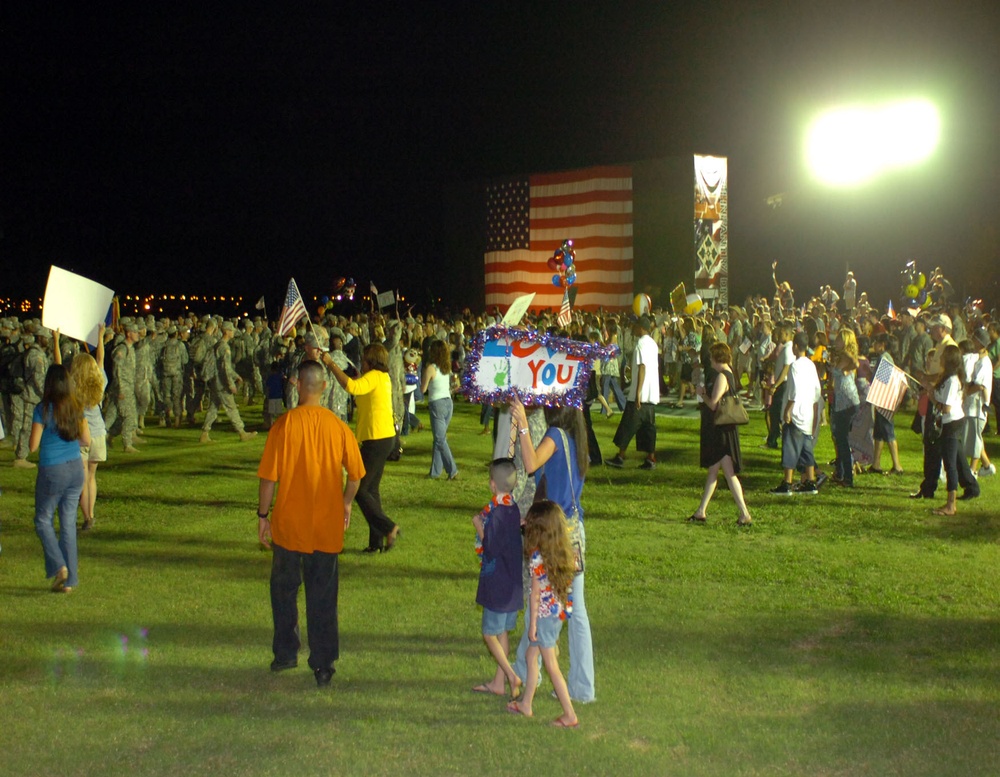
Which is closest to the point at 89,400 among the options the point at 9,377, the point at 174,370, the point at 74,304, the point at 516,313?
the point at 74,304

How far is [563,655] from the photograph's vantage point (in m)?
6.03

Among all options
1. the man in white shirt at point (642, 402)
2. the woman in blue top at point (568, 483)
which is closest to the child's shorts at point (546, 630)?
the woman in blue top at point (568, 483)

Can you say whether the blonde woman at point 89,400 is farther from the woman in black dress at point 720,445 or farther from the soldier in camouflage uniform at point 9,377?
the woman in black dress at point 720,445

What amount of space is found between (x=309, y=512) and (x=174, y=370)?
41.6 ft

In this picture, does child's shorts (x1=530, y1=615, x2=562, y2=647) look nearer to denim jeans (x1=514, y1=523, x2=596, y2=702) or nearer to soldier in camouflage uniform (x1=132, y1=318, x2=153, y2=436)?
denim jeans (x1=514, y1=523, x2=596, y2=702)

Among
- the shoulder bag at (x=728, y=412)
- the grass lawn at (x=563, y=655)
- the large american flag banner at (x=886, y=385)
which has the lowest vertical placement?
the grass lawn at (x=563, y=655)

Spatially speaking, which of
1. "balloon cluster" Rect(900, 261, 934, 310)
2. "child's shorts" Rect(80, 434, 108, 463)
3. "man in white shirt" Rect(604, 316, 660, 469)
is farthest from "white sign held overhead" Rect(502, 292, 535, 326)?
"balloon cluster" Rect(900, 261, 934, 310)

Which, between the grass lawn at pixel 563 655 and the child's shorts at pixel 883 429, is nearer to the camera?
the grass lawn at pixel 563 655

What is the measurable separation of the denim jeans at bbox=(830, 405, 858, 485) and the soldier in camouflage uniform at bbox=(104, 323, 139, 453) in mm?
9769

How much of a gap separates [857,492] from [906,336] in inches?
320

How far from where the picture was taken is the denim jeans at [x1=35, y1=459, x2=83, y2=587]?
704 centimetres

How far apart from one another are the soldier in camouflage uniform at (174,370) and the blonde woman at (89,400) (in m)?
8.06

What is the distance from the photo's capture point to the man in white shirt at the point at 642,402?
12.8 m

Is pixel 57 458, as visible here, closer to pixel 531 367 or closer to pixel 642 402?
pixel 531 367
